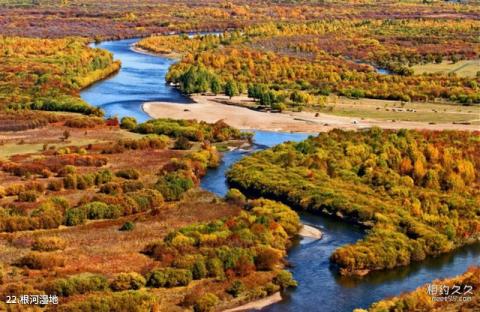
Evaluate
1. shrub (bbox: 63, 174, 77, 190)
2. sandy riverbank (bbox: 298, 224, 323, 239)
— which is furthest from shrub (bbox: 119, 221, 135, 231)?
sandy riverbank (bbox: 298, 224, 323, 239)

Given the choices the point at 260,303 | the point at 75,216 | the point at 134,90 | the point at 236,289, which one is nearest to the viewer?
the point at 260,303

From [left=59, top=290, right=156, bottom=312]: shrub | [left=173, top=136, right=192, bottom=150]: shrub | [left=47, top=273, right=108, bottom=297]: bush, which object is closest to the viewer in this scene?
[left=59, top=290, right=156, bottom=312]: shrub

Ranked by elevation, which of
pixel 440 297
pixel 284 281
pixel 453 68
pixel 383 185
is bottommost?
pixel 284 281

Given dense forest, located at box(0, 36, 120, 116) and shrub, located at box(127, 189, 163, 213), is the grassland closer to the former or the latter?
dense forest, located at box(0, 36, 120, 116)

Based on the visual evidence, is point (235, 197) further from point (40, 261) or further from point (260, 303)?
point (40, 261)

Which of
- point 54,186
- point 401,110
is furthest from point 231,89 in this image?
point 54,186

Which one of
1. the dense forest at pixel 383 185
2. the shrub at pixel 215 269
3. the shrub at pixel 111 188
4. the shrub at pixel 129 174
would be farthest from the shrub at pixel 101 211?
the shrub at pixel 215 269
